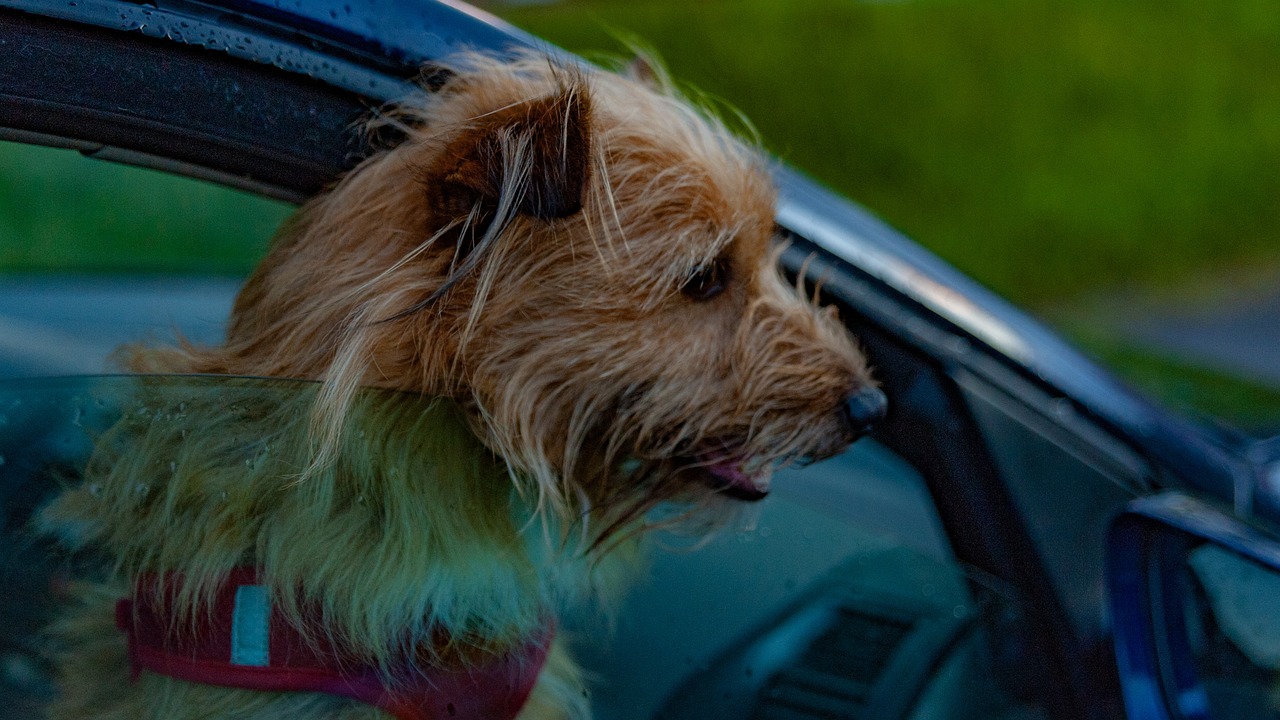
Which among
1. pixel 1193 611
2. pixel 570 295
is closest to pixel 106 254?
pixel 570 295

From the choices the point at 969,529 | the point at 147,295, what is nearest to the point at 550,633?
the point at 969,529

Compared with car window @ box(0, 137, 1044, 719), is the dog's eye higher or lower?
higher

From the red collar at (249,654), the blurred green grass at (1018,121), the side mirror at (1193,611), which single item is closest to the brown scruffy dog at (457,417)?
the red collar at (249,654)

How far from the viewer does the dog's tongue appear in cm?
226

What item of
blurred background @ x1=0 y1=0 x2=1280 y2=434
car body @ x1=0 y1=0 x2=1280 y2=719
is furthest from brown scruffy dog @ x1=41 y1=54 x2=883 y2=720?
blurred background @ x1=0 y1=0 x2=1280 y2=434

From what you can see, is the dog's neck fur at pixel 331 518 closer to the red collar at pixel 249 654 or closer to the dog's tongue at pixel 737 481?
the red collar at pixel 249 654

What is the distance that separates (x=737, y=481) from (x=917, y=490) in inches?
18.6

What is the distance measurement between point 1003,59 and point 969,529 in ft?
35.1

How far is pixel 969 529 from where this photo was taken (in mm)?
2150

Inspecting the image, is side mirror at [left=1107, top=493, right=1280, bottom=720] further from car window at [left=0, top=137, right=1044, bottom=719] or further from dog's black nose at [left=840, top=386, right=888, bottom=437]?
dog's black nose at [left=840, top=386, right=888, bottom=437]

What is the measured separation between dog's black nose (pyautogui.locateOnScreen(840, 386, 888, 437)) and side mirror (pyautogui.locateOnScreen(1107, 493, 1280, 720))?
0.49 metres

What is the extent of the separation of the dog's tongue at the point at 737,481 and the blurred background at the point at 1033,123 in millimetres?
8826

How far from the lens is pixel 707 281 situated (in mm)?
2318

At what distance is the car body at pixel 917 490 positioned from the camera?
69.1 inches
